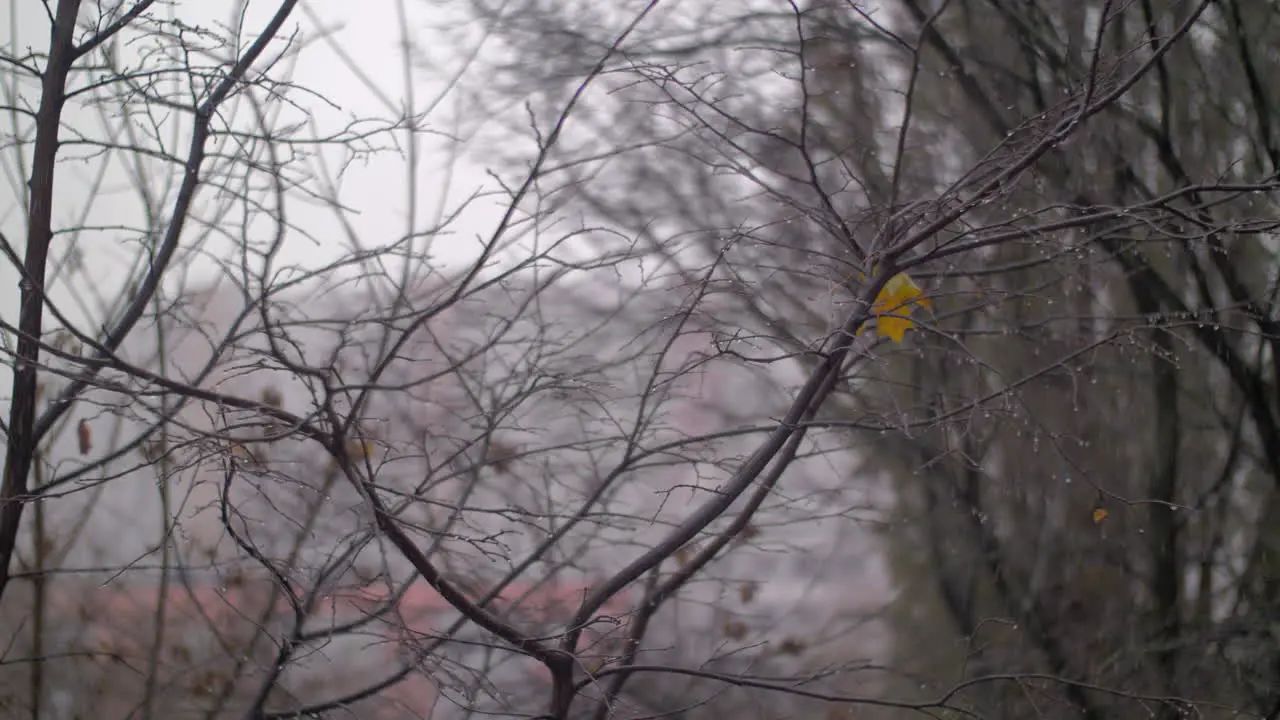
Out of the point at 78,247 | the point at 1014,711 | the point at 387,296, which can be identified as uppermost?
the point at 78,247

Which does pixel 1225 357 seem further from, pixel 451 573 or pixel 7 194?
pixel 7 194

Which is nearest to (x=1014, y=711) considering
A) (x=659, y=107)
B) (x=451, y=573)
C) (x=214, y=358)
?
(x=451, y=573)

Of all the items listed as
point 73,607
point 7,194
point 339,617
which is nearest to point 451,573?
point 339,617

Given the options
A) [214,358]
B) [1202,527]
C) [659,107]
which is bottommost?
[1202,527]

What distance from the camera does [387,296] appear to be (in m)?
1.55

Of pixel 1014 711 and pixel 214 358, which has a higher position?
pixel 214 358

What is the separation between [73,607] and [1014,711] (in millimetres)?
1627

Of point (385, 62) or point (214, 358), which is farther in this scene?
point (385, 62)

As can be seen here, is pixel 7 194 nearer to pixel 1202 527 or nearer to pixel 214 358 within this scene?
pixel 214 358

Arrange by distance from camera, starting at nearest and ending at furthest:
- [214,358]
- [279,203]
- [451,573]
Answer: [279,203] → [214,358] → [451,573]

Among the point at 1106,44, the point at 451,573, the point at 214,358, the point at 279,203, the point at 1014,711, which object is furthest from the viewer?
the point at 1106,44

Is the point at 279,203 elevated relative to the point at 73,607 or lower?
elevated

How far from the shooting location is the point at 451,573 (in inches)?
57.8

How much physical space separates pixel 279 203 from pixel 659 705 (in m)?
1.11
